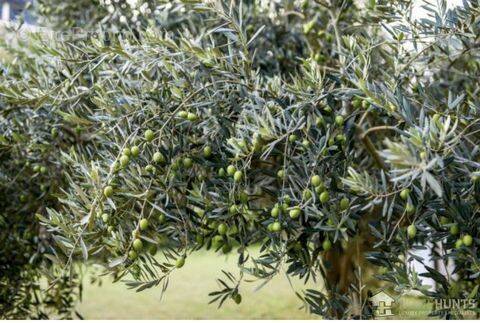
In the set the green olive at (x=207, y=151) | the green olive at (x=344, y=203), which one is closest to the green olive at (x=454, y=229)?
the green olive at (x=344, y=203)

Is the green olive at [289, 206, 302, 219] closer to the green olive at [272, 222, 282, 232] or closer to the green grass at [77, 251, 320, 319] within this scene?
the green olive at [272, 222, 282, 232]

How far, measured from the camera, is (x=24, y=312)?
3.04 metres

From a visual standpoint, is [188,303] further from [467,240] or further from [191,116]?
[467,240]

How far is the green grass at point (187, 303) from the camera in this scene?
606 cm

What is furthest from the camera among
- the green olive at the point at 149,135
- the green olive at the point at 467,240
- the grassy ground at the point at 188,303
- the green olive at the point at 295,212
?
the grassy ground at the point at 188,303

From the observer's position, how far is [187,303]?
22.4ft

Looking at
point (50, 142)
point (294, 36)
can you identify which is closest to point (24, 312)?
point (50, 142)

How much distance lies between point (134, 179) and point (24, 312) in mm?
1787

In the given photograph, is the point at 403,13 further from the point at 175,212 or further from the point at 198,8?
the point at 175,212

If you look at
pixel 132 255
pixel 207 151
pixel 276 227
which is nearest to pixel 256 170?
pixel 207 151

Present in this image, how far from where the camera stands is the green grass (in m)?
6.06

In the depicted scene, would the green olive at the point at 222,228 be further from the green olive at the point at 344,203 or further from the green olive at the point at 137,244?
the green olive at the point at 344,203

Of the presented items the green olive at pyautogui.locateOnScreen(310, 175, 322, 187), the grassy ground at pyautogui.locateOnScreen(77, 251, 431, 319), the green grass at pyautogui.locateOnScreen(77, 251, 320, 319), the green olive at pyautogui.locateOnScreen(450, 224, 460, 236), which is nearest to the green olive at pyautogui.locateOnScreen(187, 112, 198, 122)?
the green olive at pyautogui.locateOnScreen(310, 175, 322, 187)

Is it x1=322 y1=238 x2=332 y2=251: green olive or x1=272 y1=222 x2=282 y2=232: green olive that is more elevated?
x1=272 y1=222 x2=282 y2=232: green olive
